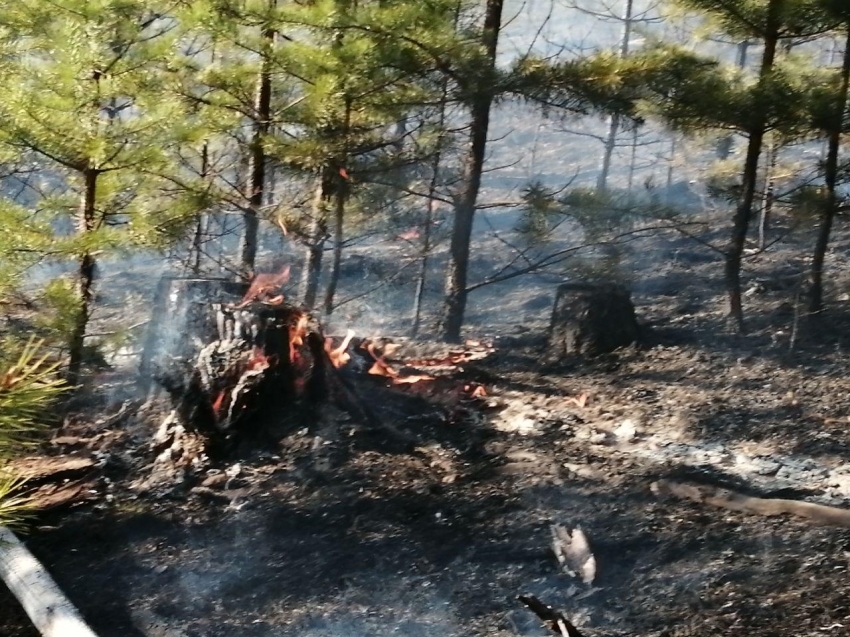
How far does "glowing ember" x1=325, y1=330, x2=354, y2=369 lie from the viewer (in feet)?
14.5

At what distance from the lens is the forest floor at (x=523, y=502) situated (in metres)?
2.95

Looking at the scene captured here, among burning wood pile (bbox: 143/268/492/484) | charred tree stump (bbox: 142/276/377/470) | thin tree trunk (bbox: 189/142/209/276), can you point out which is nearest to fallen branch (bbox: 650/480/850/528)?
burning wood pile (bbox: 143/268/492/484)

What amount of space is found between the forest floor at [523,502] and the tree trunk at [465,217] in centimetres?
49

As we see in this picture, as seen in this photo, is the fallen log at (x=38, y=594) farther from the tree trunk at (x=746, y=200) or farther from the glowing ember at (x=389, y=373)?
the tree trunk at (x=746, y=200)

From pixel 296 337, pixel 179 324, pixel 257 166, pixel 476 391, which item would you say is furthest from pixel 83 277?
pixel 476 391

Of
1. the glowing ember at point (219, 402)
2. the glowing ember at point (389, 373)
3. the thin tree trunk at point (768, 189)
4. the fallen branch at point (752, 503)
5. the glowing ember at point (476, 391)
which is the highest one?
the thin tree trunk at point (768, 189)

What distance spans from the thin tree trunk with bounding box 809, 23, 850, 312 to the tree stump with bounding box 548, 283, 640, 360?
3.57 feet

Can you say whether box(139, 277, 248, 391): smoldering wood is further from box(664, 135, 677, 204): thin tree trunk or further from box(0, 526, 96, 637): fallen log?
box(664, 135, 677, 204): thin tree trunk

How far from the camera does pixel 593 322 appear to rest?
4.71 m

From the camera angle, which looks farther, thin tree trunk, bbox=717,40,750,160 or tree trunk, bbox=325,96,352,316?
tree trunk, bbox=325,96,352,316

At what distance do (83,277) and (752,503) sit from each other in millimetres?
3734

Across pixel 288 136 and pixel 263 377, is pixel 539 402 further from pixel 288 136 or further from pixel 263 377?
pixel 288 136

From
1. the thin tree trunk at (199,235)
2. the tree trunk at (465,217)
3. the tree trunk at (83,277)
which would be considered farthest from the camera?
the thin tree trunk at (199,235)

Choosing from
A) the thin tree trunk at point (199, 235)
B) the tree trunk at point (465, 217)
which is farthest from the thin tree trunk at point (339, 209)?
the thin tree trunk at point (199, 235)
